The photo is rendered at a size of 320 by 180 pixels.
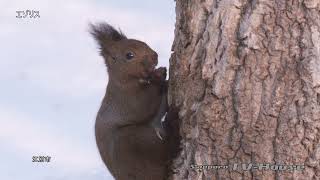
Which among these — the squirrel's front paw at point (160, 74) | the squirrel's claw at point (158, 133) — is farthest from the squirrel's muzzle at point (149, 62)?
the squirrel's claw at point (158, 133)

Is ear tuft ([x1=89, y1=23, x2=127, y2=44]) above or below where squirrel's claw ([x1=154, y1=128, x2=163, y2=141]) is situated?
above

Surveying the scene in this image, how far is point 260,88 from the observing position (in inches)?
92.4

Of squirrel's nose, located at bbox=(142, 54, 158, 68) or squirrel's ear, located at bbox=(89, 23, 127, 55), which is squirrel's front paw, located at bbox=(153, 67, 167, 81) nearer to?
squirrel's nose, located at bbox=(142, 54, 158, 68)

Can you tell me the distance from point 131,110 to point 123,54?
0.44 meters

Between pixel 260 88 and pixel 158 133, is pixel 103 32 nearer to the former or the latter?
pixel 158 133

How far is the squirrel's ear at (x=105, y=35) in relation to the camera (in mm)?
3445

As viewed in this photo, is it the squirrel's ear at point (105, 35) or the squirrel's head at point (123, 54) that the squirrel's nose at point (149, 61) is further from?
the squirrel's ear at point (105, 35)

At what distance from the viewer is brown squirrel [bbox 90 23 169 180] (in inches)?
117

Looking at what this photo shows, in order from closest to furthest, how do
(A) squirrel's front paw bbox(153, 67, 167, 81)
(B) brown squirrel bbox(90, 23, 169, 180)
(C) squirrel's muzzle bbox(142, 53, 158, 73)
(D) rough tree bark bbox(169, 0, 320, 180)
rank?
1. (D) rough tree bark bbox(169, 0, 320, 180)
2. (B) brown squirrel bbox(90, 23, 169, 180)
3. (A) squirrel's front paw bbox(153, 67, 167, 81)
4. (C) squirrel's muzzle bbox(142, 53, 158, 73)

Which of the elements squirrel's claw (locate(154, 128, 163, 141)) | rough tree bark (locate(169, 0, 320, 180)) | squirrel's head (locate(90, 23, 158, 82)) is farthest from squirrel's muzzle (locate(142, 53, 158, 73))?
rough tree bark (locate(169, 0, 320, 180))

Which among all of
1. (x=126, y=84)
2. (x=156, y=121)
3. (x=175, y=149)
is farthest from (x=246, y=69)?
(x=126, y=84)

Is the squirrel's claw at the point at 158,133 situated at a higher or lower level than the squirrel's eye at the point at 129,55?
lower

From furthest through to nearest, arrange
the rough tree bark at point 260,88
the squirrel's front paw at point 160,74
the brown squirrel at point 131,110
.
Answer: the squirrel's front paw at point 160,74, the brown squirrel at point 131,110, the rough tree bark at point 260,88

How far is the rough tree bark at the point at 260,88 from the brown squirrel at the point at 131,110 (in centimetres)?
47
